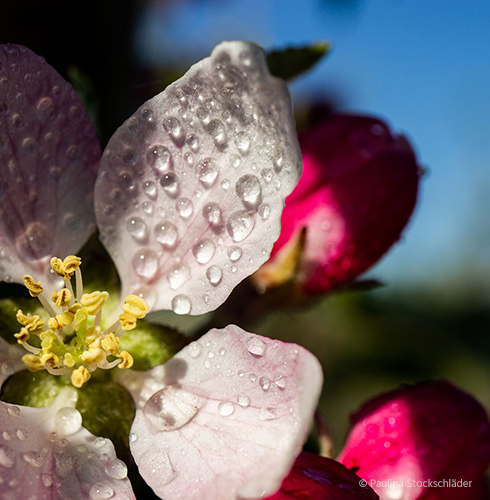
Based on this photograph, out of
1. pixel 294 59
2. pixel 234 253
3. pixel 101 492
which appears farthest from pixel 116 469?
pixel 294 59

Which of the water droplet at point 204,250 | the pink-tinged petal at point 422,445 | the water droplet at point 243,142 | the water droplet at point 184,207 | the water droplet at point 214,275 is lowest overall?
the pink-tinged petal at point 422,445

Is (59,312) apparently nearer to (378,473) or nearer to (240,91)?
(240,91)

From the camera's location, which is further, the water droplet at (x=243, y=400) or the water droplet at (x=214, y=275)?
the water droplet at (x=214, y=275)

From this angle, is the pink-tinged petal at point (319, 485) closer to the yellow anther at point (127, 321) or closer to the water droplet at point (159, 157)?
the yellow anther at point (127, 321)

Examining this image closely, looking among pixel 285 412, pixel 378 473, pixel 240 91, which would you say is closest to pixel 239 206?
pixel 240 91

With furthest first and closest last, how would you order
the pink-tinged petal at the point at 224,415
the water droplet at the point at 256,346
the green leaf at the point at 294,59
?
the green leaf at the point at 294,59, the water droplet at the point at 256,346, the pink-tinged petal at the point at 224,415

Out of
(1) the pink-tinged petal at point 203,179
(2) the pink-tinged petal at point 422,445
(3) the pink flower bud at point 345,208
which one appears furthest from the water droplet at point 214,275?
(2) the pink-tinged petal at point 422,445
